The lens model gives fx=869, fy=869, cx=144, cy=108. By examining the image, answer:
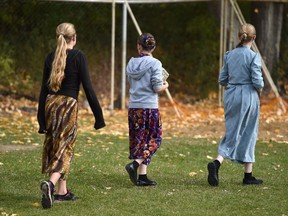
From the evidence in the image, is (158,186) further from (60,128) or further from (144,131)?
(60,128)

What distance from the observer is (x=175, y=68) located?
781 inches

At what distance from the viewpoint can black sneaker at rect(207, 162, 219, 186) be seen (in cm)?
882

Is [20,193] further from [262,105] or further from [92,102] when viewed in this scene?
[262,105]

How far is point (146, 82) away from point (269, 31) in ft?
31.1

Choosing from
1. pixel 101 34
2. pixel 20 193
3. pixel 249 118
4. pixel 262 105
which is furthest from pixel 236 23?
pixel 20 193

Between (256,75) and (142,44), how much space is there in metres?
1.19

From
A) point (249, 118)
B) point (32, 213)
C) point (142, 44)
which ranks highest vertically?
point (142, 44)

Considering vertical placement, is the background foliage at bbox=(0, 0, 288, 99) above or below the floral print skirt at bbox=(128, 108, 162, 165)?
above

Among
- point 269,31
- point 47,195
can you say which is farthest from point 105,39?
point 47,195

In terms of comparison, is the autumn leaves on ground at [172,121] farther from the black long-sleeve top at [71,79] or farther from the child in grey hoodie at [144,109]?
the black long-sleeve top at [71,79]

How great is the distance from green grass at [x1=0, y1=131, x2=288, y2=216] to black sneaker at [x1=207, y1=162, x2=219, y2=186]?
83 millimetres

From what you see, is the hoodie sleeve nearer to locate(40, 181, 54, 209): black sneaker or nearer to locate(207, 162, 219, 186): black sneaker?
locate(207, 162, 219, 186): black sneaker

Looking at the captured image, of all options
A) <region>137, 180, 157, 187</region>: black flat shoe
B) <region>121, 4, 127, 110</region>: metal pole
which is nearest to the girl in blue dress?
<region>137, 180, 157, 187</region>: black flat shoe

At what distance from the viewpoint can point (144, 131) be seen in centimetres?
876
